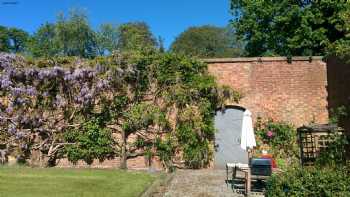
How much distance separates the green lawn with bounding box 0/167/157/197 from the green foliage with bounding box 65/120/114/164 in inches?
84.8

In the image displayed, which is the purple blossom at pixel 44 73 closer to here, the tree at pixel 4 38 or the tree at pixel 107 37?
the tree at pixel 107 37

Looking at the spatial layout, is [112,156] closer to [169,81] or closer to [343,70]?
[169,81]

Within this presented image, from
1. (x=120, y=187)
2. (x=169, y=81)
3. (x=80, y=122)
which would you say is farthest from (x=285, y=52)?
(x=120, y=187)

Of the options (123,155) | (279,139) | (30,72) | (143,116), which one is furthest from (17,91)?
(279,139)

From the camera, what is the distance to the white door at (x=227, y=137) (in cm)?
1464

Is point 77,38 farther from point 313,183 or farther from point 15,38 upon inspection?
point 313,183

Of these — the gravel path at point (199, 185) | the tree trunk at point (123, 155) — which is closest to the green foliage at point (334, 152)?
the gravel path at point (199, 185)

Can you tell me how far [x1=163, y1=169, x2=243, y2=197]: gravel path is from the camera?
30.3ft

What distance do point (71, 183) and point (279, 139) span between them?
23.3 ft

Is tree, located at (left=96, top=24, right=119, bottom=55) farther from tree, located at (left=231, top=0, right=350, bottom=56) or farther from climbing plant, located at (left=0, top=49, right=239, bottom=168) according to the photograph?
climbing plant, located at (left=0, top=49, right=239, bottom=168)

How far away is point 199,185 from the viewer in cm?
1050

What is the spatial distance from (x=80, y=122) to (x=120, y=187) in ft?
17.1

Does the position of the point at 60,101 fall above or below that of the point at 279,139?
above

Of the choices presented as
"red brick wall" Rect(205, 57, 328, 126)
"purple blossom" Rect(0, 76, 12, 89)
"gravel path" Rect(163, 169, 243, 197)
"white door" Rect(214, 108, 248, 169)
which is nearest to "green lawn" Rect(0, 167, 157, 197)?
"gravel path" Rect(163, 169, 243, 197)
